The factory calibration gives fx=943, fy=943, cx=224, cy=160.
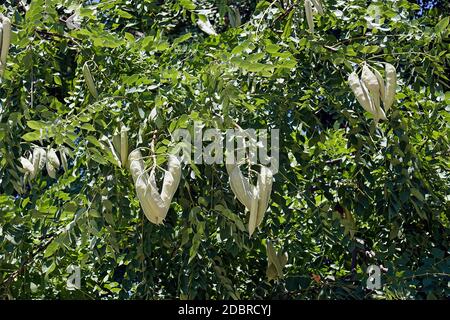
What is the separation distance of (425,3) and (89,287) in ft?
8.21

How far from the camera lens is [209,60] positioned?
300 cm

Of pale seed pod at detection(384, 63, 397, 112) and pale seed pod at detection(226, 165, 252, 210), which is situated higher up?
pale seed pod at detection(226, 165, 252, 210)

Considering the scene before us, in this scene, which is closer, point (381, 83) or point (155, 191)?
point (155, 191)

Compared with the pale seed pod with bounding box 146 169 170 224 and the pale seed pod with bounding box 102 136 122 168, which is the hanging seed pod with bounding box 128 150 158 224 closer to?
the pale seed pod with bounding box 146 169 170 224

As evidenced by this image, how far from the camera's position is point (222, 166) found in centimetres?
291

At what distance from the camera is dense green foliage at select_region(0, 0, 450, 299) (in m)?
2.84

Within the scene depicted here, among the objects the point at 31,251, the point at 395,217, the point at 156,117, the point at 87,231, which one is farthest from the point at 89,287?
the point at 395,217

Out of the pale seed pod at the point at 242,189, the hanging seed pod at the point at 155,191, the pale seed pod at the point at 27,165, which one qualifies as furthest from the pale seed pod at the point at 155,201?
the pale seed pod at the point at 27,165

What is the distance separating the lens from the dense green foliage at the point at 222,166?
2838 millimetres

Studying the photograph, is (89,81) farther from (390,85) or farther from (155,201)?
(390,85)

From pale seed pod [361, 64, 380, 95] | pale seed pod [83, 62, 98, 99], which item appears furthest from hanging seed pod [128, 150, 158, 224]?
pale seed pod [361, 64, 380, 95]

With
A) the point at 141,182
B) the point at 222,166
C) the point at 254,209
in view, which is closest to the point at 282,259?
the point at 222,166

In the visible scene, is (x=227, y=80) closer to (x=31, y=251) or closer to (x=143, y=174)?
(x=143, y=174)
